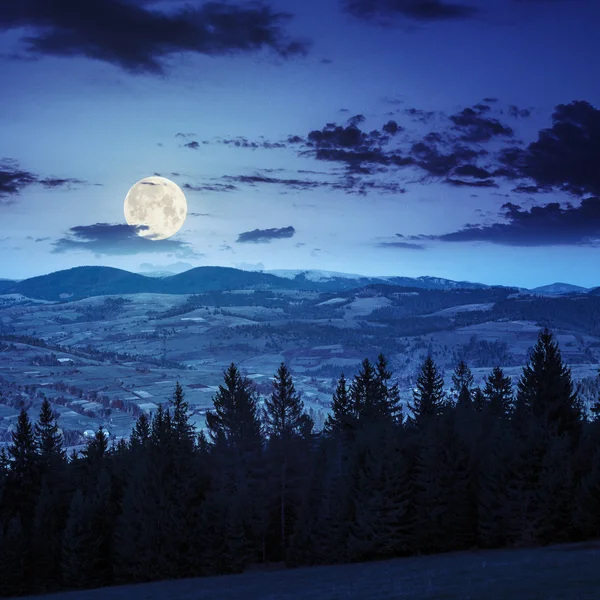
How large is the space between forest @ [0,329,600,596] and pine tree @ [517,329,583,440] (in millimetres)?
126

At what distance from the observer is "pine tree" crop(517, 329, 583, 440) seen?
5631cm

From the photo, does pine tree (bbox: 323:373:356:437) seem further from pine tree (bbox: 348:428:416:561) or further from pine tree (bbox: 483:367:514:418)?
pine tree (bbox: 483:367:514:418)

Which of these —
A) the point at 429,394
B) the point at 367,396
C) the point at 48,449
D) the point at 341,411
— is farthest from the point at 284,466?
the point at 48,449

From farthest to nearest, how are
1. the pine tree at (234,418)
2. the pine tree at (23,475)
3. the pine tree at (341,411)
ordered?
the pine tree at (341,411), the pine tree at (234,418), the pine tree at (23,475)

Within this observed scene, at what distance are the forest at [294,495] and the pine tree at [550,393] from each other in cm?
13

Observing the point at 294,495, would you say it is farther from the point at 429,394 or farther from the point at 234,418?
the point at 429,394

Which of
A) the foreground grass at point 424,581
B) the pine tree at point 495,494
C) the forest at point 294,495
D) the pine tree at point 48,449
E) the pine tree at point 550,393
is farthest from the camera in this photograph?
the pine tree at point 48,449

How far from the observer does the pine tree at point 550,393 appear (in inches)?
2217

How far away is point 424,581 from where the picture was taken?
31.3m

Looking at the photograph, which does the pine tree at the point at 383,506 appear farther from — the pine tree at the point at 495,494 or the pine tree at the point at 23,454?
the pine tree at the point at 23,454

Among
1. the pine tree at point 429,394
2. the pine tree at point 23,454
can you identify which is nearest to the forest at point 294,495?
the pine tree at point 23,454

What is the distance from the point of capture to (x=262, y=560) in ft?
183

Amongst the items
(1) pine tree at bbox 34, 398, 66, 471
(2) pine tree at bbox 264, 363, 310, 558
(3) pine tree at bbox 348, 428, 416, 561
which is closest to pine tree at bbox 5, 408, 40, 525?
(1) pine tree at bbox 34, 398, 66, 471

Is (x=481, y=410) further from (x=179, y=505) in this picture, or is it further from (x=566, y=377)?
(x=179, y=505)
